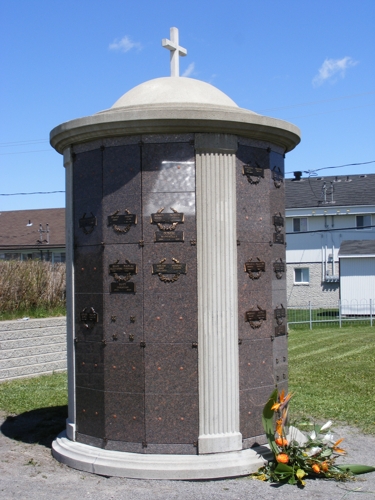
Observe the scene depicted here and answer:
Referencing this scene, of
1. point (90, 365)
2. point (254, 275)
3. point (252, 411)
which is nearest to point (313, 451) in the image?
point (252, 411)

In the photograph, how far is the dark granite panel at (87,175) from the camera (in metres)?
7.15

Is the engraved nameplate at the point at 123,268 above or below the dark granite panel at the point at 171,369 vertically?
above

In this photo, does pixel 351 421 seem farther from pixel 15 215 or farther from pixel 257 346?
pixel 15 215

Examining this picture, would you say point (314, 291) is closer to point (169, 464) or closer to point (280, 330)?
point (280, 330)

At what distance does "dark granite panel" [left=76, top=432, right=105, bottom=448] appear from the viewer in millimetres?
7019

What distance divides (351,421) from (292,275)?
29.7m

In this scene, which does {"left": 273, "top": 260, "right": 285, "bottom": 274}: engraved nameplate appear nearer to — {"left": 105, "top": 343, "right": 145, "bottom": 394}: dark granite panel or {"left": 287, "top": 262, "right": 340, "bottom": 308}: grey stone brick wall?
{"left": 105, "top": 343, "right": 145, "bottom": 394}: dark granite panel

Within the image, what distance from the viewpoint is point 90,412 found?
718 cm

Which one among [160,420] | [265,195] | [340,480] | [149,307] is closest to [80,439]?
[160,420]

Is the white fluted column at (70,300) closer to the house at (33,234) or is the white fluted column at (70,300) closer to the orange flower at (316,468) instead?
the orange flower at (316,468)

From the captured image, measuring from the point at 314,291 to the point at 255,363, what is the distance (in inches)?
1248

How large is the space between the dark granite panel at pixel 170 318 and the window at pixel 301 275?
3236 centimetres

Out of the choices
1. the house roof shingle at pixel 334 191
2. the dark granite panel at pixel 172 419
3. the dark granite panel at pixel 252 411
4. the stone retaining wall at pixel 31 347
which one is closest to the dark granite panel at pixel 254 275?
the dark granite panel at pixel 252 411

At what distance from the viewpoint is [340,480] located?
6430mm
